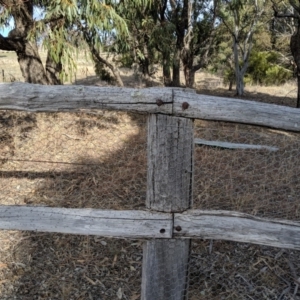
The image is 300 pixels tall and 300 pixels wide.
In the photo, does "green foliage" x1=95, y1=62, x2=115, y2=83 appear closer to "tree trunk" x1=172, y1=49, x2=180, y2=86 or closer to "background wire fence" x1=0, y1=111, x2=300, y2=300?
"tree trunk" x1=172, y1=49, x2=180, y2=86

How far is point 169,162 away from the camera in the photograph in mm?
1641

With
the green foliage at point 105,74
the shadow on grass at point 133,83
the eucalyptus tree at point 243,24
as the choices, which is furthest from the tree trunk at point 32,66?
the eucalyptus tree at point 243,24

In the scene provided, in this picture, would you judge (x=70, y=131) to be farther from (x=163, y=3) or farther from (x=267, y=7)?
(x=267, y=7)

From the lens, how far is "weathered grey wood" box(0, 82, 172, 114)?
158cm

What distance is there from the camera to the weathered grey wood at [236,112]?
61.9 inches

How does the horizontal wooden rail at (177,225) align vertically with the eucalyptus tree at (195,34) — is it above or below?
below

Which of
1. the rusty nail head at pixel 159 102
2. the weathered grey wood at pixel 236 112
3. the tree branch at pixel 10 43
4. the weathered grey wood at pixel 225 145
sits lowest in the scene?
the weathered grey wood at pixel 225 145

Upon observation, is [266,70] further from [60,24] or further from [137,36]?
[60,24]

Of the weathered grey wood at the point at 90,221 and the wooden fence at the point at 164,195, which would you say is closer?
the wooden fence at the point at 164,195

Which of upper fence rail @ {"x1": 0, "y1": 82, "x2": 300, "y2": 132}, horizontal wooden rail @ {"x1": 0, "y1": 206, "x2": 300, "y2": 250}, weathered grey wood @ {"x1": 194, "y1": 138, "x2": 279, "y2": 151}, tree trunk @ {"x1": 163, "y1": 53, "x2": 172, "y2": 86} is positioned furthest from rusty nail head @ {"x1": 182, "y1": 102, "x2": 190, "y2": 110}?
tree trunk @ {"x1": 163, "y1": 53, "x2": 172, "y2": 86}

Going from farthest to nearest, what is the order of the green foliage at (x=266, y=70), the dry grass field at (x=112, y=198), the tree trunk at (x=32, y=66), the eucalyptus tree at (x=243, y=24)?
the green foliage at (x=266, y=70) < the eucalyptus tree at (x=243, y=24) < the tree trunk at (x=32, y=66) < the dry grass field at (x=112, y=198)

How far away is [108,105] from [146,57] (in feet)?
25.6

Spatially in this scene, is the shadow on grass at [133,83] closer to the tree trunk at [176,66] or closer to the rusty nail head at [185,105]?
the tree trunk at [176,66]

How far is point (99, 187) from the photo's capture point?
A: 12.2 ft
